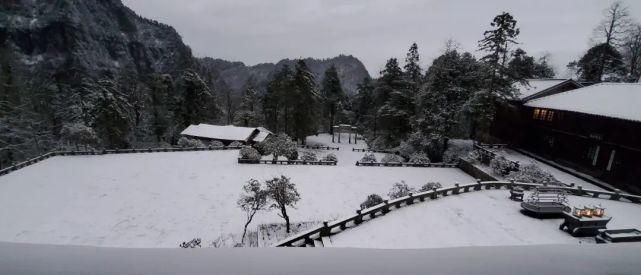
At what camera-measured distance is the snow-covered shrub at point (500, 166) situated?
70.8 ft

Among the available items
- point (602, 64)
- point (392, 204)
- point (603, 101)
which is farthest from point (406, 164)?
point (602, 64)

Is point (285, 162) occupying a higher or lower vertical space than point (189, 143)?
lower

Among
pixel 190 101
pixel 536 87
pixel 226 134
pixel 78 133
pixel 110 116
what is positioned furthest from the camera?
pixel 190 101

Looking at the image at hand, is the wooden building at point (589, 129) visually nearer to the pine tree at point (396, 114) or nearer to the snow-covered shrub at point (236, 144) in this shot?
the pine tree at point (396, 114)

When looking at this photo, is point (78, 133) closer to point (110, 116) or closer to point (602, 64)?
point (110, 116)

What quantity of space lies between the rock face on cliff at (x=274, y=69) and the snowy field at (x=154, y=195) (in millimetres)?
102228

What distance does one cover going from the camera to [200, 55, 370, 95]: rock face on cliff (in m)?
136

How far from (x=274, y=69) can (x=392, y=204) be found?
11700cm

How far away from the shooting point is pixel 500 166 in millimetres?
21828

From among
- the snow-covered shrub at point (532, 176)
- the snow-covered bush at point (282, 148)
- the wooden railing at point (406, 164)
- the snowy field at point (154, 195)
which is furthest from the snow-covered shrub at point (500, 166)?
the snow-covered bush at point (282, 148)

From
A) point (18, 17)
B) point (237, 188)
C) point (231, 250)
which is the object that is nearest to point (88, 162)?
point (237, 188)

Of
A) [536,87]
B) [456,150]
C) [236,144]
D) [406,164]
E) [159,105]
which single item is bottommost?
[406,164]

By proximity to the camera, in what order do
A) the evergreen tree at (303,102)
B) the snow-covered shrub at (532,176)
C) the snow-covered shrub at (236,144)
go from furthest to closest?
the evergreen tree at (303,102), the snow-covered shrub at (236,144), the snow-covered shrub at (532,176)

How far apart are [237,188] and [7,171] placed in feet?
54.9
